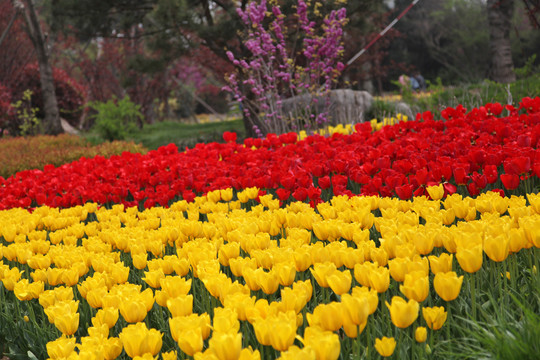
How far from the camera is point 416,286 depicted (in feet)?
4.68

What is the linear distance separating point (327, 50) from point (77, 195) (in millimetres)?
5439

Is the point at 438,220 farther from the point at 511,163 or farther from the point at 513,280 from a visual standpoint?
the point at 511,163

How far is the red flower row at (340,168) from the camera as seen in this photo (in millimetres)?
3123

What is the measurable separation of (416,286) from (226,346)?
0.57 metres

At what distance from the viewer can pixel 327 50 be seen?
859 centimetres

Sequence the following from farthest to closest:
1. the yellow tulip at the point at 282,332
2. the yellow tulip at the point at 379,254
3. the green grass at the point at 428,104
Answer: the green grass at the point at 428,104 → the yellow tulip at the point at 379,254 → the yellow tulip at the point at 282,332

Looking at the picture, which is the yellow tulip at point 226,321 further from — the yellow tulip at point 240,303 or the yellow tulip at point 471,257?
the yellow tulip at point 471,257

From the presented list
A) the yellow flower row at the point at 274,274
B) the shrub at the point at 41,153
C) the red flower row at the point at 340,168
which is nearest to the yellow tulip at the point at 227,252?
the yellow flower row at the point at 274,274

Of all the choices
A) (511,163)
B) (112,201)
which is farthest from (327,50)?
(511,163)

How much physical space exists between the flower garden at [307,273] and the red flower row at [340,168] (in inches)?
0.9

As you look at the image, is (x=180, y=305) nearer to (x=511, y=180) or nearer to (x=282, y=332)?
(x=282, y=332)

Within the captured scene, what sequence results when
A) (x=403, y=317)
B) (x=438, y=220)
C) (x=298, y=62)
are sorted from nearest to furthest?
(x=403, y=317)
(x=438, y=220)
(x=298, y=62)

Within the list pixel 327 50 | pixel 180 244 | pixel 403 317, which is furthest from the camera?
pixel 327 50

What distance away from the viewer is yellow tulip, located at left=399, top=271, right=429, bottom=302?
1426mm
